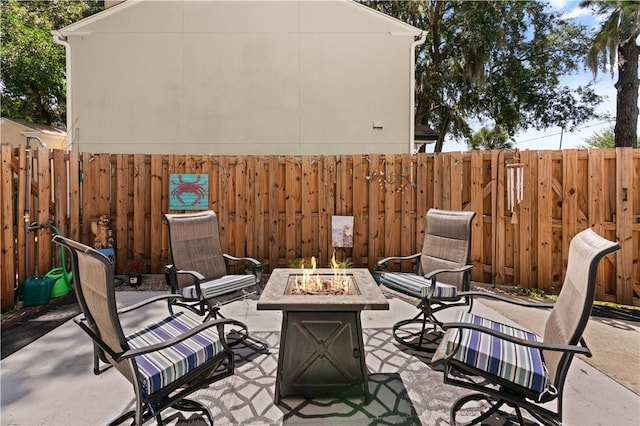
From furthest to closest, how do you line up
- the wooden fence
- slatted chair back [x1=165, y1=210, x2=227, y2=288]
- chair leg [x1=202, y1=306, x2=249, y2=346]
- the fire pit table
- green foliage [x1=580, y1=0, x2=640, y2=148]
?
green foliage [x1=580, y1=0, x2=640, y2=148] < the wooden fence < slatted chair back [x1=165, y1=210, x2=227, y2=288] < chair leg [x1=202, y1=306, x2=249, y2=346] < the fire pit table

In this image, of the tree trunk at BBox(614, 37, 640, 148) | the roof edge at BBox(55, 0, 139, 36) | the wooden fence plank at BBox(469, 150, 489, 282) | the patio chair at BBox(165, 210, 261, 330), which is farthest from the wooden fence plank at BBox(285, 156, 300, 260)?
the tree trunk at BBox(614, 37, 640, 148)

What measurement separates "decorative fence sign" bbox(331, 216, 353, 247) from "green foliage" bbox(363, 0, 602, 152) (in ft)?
27.9

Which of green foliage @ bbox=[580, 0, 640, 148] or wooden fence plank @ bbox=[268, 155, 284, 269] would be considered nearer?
wooden fence plank @ bbox=[268, 155, 284, 269]

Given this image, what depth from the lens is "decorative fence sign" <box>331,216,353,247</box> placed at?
5.24 metres

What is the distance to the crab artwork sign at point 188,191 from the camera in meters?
5.21

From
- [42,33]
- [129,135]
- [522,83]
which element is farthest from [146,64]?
[522,83]

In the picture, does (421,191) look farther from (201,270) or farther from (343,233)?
(201,270)

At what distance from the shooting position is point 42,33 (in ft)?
42.5

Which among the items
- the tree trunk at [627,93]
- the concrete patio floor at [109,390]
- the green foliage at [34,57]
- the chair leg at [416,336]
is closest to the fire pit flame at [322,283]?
the concrete patio floor at [109,390]

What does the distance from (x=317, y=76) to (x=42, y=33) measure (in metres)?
13.0

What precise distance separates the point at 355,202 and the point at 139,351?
159 inches

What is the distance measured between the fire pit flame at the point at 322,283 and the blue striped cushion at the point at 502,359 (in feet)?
2.90

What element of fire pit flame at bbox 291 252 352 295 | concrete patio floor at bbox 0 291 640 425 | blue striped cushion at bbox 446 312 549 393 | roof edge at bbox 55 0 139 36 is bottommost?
concrete patio floor at bbox 0 291 640 425

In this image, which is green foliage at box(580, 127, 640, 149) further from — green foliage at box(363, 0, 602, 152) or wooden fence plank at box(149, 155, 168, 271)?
wooden fence plank at box(149, 155, 168, 271)
